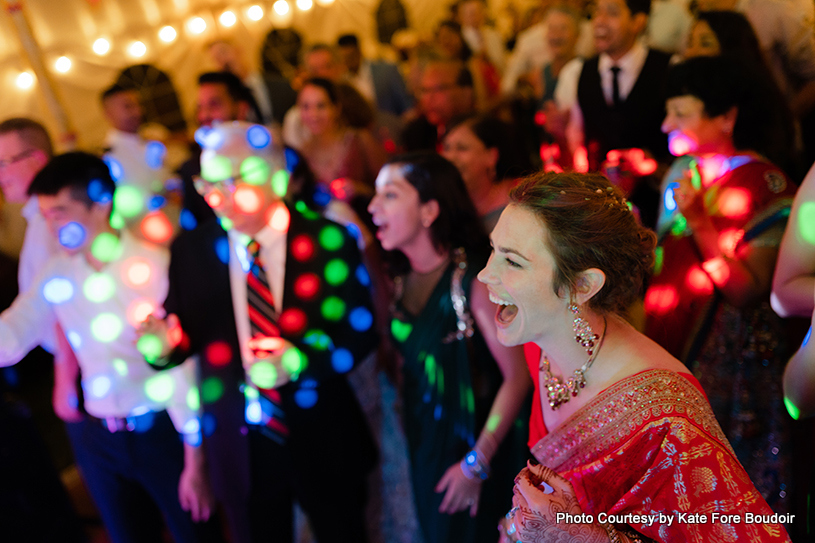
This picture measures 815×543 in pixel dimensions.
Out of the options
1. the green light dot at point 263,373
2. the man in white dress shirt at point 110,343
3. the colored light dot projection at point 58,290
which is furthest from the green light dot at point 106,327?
the green light dot at point 263,373

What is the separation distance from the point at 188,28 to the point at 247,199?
3907 mm

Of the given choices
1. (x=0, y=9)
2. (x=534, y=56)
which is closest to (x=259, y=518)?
(x=0, y=9)

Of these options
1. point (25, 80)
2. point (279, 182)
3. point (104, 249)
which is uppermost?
point (25, 80)

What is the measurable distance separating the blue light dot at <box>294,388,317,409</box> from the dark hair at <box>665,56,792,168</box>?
158 centimetres

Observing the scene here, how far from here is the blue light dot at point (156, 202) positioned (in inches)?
131

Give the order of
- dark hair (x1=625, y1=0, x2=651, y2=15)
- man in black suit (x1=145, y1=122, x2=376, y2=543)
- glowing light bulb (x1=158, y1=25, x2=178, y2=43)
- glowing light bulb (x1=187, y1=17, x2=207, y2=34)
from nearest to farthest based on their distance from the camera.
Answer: man in black suit (x1=145, y1=122, x2=376, y2=543), dark hair (x1=625, y1=0, x2=651, y2=15), glowing light bulb (x1=158, y1=25, x2=178, y2=43), glowing light bulb (x1=187, y1=17, x2=207, y2=34)

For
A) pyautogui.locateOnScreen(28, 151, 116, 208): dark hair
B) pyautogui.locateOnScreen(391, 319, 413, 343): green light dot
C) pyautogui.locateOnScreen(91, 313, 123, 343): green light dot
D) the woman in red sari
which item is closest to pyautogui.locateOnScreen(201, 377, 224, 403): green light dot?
pyautogui.locateOnScreen(91, 313, 123, 343): green light dot

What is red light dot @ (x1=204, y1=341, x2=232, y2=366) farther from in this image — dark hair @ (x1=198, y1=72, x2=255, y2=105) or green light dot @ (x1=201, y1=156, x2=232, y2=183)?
dark hair @ (x1=198, y1=72, x2=255, y2=105)

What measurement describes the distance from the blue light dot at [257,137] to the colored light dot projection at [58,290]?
0.79 metres

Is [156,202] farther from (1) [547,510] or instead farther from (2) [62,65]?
(1) [547,510]

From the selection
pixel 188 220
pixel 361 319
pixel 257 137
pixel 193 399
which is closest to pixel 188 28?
pixel 188 220

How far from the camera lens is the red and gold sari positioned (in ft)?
3.06

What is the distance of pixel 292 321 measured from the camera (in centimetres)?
176

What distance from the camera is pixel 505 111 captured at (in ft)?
14.0
